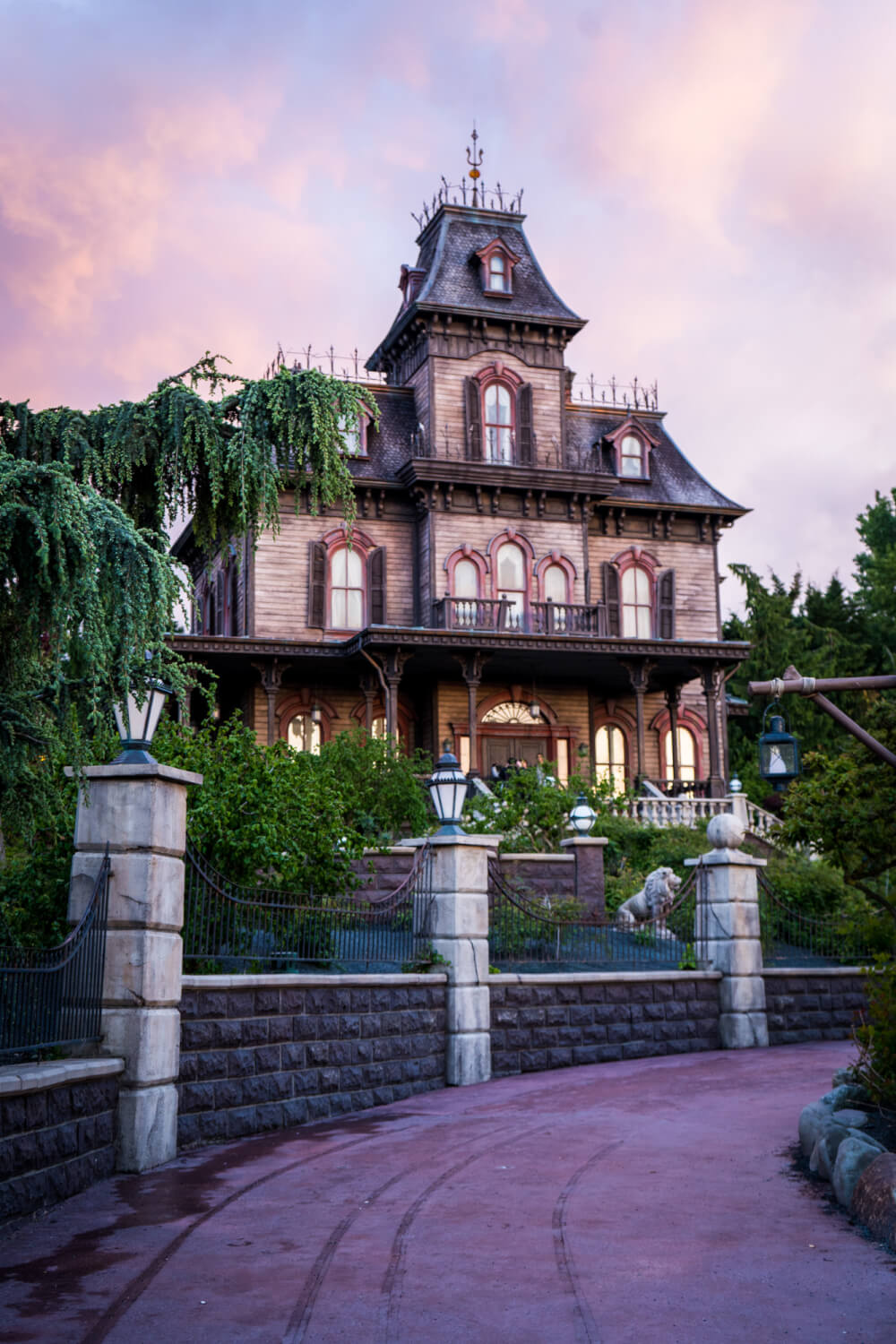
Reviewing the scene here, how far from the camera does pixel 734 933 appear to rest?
16031 millimetres

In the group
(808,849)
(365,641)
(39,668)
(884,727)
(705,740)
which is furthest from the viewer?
(705,740)

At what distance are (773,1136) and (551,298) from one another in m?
27.5

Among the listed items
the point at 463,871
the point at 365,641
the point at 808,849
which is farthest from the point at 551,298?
the point at 463,871

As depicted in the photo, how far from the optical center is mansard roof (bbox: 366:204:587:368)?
32625 millimetres

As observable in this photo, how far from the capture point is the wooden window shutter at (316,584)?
30.7m

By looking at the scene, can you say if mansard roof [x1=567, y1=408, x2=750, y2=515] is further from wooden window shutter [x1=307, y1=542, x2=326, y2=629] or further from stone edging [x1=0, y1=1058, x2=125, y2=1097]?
stone edging [x1=0, y1=1058, x2=125, y2=1097]

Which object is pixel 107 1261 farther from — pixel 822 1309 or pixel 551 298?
pixel 551 298

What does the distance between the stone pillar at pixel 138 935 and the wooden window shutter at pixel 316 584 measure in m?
21.9

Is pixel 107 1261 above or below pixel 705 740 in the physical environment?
below

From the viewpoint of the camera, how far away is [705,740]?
34.0 metres

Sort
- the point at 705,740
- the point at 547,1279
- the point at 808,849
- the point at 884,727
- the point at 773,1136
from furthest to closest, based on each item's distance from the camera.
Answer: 1. the point at 705,740
2. the point at 808,849
3. the point at 884,727
4. the point at 773,1136
5. the point at 547,1279

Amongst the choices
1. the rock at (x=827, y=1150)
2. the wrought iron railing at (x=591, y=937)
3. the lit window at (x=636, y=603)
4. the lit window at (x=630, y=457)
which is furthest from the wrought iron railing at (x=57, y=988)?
the lit window at (x=630, y=457)

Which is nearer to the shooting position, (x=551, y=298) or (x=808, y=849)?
(x=808, y=849)

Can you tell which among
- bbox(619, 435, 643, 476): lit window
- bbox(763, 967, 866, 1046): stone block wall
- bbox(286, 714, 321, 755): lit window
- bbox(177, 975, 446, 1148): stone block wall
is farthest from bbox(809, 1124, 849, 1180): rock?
bbox(619, 435, 643, 476): lit window
